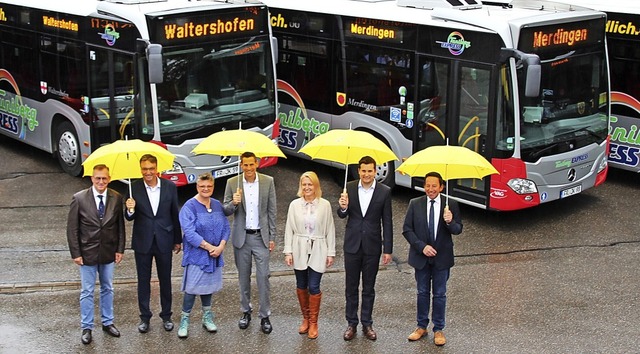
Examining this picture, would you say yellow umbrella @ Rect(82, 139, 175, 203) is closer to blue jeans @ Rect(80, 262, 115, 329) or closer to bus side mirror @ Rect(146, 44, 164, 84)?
blue jeans @ Rect(80, 262, 115, 329)

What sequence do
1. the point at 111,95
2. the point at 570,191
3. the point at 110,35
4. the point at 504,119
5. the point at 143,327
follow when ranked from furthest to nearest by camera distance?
1. the point at 111,95
2. the point at 110,35
3. the point at 570,191
4. the point at 504,119
5. the point at 143,327

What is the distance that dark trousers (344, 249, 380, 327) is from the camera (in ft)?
34.3

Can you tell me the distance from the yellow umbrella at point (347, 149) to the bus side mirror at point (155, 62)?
13.5 feet

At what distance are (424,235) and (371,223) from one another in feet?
1.68

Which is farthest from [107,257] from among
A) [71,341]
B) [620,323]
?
[620,323]

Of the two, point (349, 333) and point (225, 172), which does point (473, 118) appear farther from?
point (349, 333)

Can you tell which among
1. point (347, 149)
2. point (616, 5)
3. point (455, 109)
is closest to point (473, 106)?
point (455, 109)

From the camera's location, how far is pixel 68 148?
677 inches

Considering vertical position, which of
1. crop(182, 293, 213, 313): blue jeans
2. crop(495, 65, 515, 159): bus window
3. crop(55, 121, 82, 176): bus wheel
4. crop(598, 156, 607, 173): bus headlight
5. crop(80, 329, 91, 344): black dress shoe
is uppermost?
crop(495, 65, 515, 159): bus window

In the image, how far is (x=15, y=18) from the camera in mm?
18031

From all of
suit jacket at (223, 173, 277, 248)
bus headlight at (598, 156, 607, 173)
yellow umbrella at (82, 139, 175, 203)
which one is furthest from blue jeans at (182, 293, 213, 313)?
bus headlight at (598, 156, 607, 173)

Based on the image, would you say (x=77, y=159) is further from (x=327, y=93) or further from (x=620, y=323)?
(x=620, y=323)

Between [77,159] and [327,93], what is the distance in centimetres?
406

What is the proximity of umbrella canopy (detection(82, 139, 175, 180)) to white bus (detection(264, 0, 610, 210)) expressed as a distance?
5.16 metres
